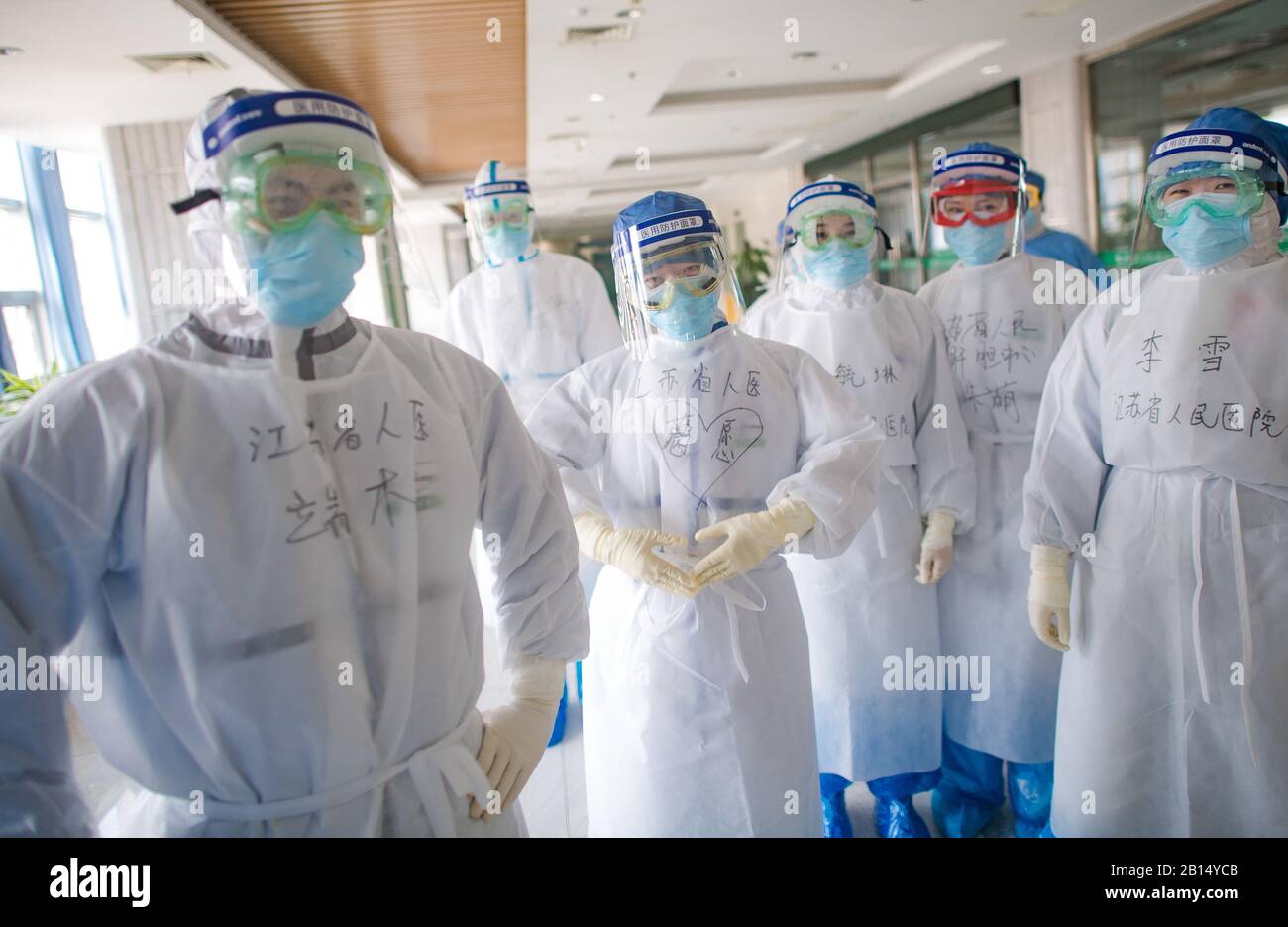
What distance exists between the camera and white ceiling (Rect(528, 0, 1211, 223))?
186 inches

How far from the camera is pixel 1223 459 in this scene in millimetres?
1489

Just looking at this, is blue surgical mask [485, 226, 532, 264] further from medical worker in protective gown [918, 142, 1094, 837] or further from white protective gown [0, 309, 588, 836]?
white protective gown [0, 309, 588, 836]

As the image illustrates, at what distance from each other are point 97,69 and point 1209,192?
4253 millimetres

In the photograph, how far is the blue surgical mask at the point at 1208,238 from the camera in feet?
5.00

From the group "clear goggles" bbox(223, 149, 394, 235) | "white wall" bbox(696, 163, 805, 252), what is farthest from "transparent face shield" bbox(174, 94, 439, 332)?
"white wall" bbox(696, 163, 805, 252)

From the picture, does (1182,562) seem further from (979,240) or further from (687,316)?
(979,240)

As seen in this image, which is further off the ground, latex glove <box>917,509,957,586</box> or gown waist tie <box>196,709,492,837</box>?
gown waist tie <box>196,709,492,837</box>

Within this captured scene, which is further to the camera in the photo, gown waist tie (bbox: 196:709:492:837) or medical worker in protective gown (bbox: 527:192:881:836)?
medical worker in protective gown (bbox: 527:192:881:836)

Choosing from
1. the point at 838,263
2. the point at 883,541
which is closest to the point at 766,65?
the point at 838,263

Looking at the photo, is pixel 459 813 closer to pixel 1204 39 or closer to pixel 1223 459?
pixel 1223 459

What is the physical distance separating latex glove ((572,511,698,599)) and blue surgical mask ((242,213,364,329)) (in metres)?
0.69

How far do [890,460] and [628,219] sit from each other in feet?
3.17

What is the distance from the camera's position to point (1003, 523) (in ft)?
7.39
